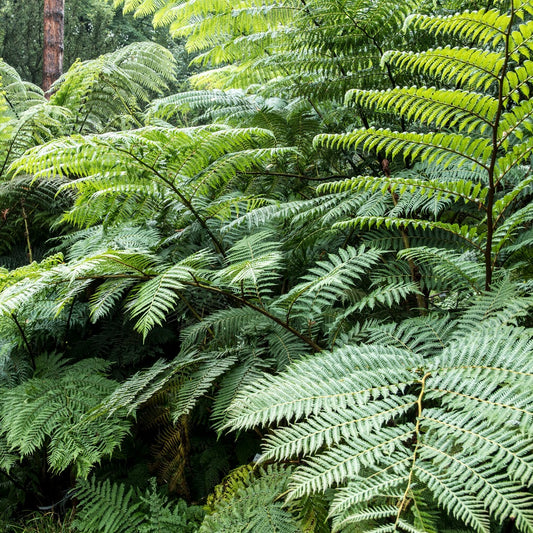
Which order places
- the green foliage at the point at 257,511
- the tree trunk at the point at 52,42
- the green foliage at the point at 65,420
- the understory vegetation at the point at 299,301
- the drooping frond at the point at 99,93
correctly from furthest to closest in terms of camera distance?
the tree trunk at the point at 52,42
the drooping frond at the point at 99,93
the green foliage at the point at 65,420
the green foliage at the point at 257,511
the understory vegetation at the point at 299,301

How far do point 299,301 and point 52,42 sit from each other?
5721mm

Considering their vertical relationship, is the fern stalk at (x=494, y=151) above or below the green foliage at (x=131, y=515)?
above

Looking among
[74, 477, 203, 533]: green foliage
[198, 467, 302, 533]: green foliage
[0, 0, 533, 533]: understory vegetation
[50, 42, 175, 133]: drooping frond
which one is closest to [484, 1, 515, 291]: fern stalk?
[0, 0, 533, 533]: understory vegetation

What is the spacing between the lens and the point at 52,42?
5.22m

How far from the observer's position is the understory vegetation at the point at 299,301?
25.1 inches

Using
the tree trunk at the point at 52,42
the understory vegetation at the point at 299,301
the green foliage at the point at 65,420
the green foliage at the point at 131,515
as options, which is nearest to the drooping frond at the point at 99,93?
the understory vegetation at the point at 299,301

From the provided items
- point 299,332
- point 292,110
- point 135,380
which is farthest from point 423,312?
point 292,110

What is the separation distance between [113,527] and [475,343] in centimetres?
107

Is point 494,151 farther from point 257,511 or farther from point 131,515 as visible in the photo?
point 131,515

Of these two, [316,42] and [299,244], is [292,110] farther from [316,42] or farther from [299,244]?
[299,244]

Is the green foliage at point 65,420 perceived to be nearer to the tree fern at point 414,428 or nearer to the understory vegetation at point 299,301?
the understory vegetation at point 299,301

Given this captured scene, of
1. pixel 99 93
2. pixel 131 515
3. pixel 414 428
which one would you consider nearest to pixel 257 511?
pixel 414 428

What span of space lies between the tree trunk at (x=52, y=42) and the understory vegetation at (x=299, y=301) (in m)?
3.81

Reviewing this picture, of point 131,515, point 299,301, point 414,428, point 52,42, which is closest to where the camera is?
point 414,428
